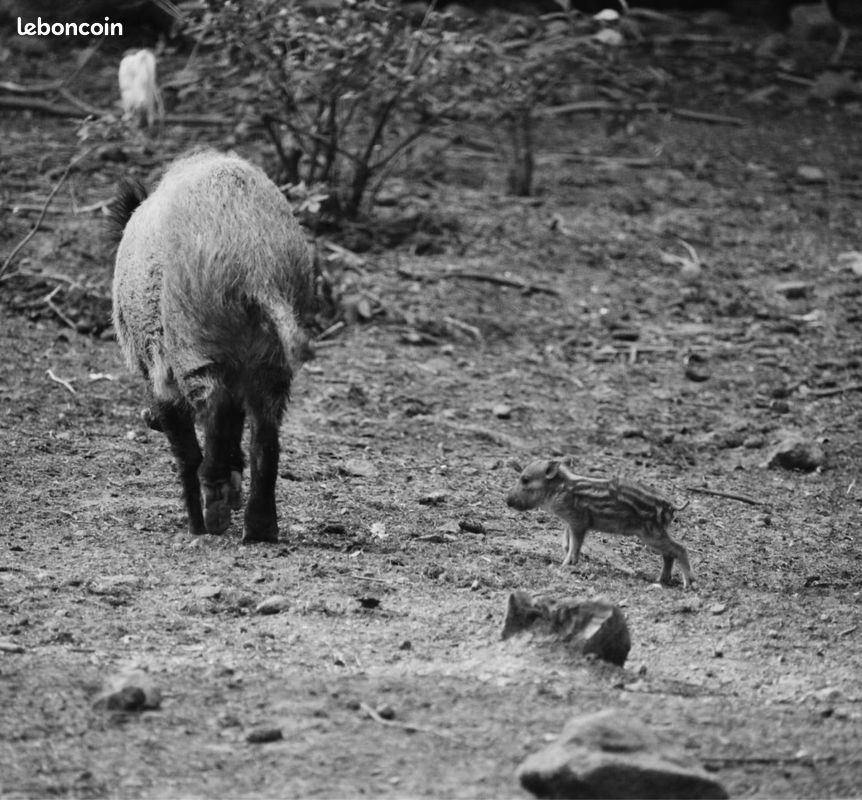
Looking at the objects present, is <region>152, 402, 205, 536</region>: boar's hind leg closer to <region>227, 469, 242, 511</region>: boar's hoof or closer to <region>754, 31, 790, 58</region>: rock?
<region>227, 469, 242, 511</region>: boar's hoof

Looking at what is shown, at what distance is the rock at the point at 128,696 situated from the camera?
3871 mm

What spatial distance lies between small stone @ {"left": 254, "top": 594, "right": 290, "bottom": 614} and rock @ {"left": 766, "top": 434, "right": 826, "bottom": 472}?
10.4 feet

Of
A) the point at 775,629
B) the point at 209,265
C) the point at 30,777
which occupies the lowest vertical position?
the point at 775,629

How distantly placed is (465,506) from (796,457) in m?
1.81

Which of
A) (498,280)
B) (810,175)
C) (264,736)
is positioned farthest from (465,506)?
(810,175)

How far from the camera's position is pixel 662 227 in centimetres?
1092

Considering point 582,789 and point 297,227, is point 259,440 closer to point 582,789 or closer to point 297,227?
point 297,227

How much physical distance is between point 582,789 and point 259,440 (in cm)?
226

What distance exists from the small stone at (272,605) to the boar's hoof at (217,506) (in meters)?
0.72

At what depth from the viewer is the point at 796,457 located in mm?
7234

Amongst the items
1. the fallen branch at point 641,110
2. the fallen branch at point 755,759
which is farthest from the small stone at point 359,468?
the fallen branch at point 641,110

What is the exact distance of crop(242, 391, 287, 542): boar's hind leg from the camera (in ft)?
17.5

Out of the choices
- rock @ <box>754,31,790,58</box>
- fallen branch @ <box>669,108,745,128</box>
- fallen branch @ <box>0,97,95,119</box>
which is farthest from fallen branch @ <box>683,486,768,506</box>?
rock @ <box>754,31,790,58</box>

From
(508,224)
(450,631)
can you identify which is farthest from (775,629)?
(508,224)
